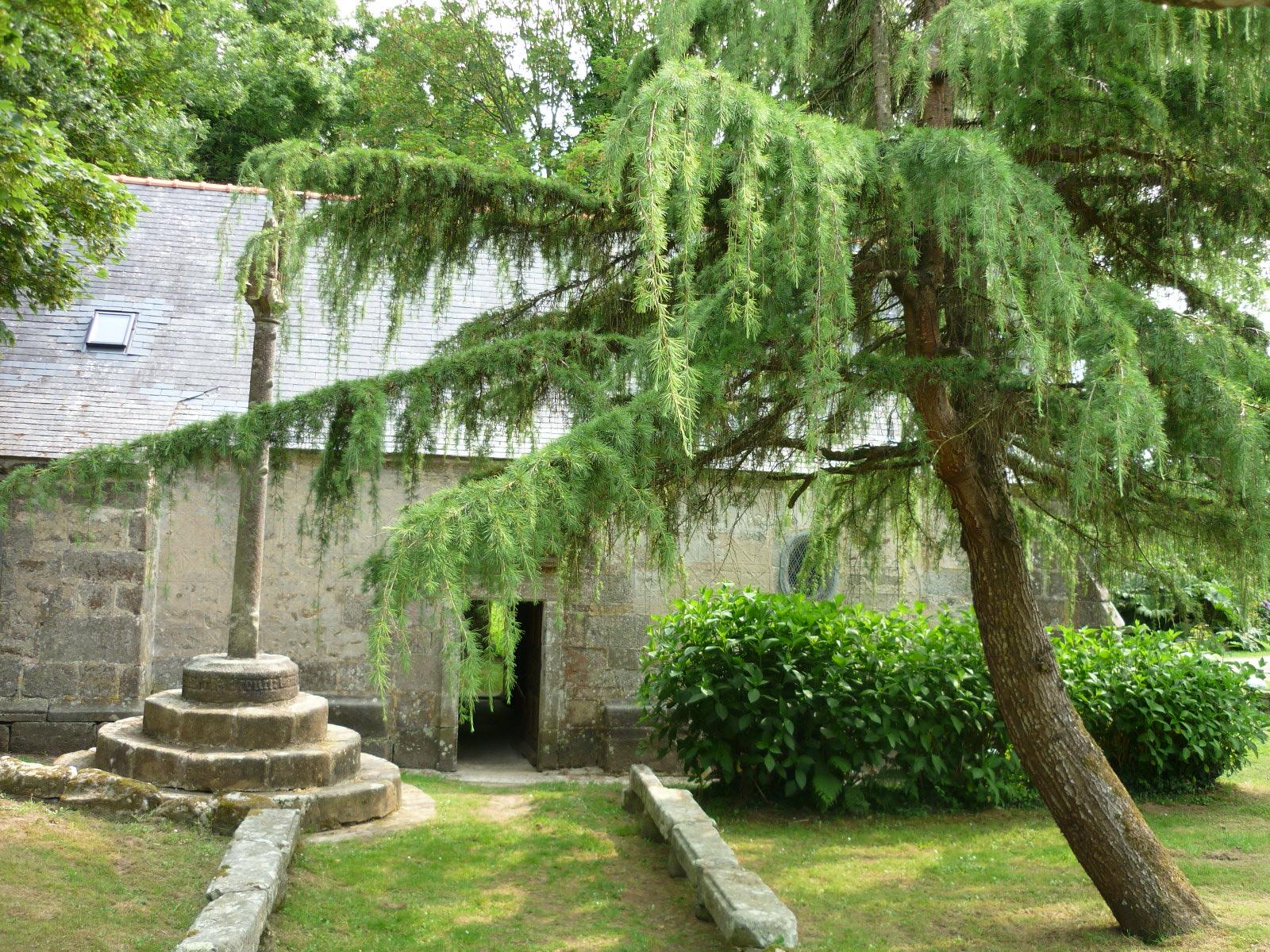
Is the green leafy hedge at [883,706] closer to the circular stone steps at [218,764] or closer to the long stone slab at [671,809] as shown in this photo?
the long stone slab at [671,809]

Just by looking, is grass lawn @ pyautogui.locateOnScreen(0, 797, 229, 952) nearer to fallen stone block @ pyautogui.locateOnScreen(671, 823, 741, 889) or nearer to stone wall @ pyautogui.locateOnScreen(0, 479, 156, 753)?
fallen stone block @ pyautogui.locateOnScreen(671, 823, 741, 889)

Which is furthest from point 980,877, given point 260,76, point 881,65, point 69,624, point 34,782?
point 260,76

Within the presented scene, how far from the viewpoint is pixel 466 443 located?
5035 millimetres

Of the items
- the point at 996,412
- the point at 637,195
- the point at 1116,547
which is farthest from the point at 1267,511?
Result: the point at 637,195

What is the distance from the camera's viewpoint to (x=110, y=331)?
10039mm

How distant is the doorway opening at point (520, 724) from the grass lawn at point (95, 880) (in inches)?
152

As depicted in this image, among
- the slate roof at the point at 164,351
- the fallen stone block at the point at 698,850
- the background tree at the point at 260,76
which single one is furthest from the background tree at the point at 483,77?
the fallen stone block at the point at 698,850

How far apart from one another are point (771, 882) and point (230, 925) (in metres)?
2.93

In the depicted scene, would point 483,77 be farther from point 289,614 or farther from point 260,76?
point 289,614

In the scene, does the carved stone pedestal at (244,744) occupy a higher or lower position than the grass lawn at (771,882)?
higher

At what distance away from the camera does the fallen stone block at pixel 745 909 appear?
13.4 feet

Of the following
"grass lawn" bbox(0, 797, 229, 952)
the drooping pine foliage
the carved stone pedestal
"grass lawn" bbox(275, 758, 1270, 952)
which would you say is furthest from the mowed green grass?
"grass lawn" bbox(0, 797, 229, 952)

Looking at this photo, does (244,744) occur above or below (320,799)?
above

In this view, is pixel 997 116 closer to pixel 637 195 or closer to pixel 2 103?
pixel 637 195
